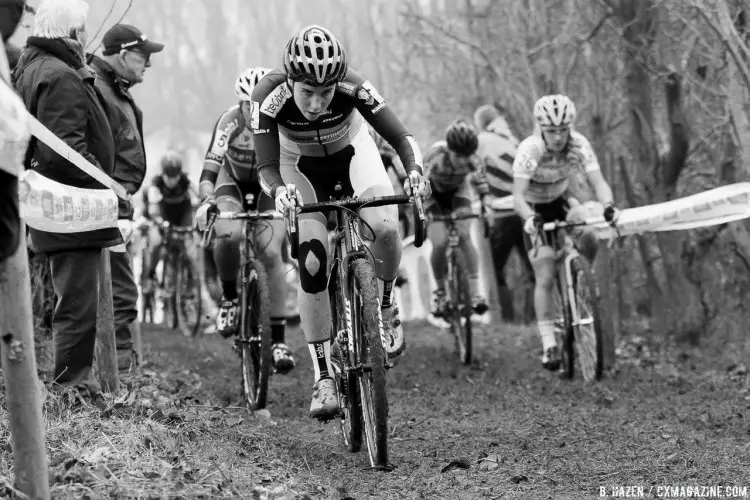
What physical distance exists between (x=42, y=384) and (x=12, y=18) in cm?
208

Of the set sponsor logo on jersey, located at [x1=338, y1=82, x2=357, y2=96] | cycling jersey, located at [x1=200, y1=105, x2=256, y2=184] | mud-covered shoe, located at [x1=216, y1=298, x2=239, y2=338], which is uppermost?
cycling jersey, located at [x1=200, y1=105, x2=256, y2=184]

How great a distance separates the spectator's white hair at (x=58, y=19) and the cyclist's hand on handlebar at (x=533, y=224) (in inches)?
197

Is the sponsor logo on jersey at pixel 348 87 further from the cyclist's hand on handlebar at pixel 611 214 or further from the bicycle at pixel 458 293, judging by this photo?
the bicycle at pixel 458 293

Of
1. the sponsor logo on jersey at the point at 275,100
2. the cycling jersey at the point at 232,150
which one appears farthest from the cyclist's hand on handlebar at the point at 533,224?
the sponsor logo on jersey at the point at 275,100

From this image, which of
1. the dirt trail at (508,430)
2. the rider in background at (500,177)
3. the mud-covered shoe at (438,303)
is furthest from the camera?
the rider in background at (500,177)

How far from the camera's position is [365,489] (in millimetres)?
5996

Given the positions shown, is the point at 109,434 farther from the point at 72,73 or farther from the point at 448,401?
the point at 448,401

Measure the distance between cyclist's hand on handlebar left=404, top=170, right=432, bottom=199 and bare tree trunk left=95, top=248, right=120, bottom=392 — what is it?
197 cm

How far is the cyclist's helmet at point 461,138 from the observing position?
39.3 ft

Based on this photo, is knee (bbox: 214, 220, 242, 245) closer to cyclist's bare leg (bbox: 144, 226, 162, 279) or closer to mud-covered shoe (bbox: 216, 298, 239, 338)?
mud-covered shoe (bbox: 216, 298, 239, 338)

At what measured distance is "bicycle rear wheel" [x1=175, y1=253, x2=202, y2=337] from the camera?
1546 cm

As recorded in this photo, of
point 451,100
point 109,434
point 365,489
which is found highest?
point 451,100

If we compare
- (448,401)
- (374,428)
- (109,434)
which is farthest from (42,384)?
(448,401)

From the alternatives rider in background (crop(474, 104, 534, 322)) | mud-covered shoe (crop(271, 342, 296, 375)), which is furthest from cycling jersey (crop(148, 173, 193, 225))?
mud-covered shoe (crop(271, 342, 296, 375))
